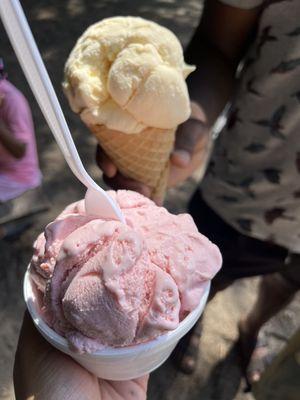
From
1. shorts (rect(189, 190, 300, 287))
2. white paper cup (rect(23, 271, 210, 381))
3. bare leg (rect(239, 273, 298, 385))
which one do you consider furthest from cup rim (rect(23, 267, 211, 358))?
bare leg (rect(239, 273, 298, 385))

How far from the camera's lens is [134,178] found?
139cm

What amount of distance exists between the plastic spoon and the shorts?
2.56 feet

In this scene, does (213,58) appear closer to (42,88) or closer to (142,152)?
(142,152)

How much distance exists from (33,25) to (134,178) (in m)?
2.81

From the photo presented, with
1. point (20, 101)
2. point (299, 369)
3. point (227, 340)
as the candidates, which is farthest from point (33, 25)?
point (299, 369)

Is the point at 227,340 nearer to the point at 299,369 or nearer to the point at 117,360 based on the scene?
the point at 299,369

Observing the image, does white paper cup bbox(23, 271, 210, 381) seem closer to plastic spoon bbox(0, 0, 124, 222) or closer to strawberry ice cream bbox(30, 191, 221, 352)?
strawberry ice cream bbox(30, 191, 221, 352)

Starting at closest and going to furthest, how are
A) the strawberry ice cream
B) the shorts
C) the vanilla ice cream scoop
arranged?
the strawberry ice cream → the vanilla ice cream scoop → the shorts

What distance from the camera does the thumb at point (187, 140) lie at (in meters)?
1.42

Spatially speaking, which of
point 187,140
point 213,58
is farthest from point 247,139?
point 213,58

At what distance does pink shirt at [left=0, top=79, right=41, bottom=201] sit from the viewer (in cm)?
192

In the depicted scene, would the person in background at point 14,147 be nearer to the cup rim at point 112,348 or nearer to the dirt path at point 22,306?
the dirt path at point 22,306

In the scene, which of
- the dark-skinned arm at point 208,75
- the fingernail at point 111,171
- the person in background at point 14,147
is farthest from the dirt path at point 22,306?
the fingernail at point 111,171

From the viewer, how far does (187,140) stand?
1468 mm
